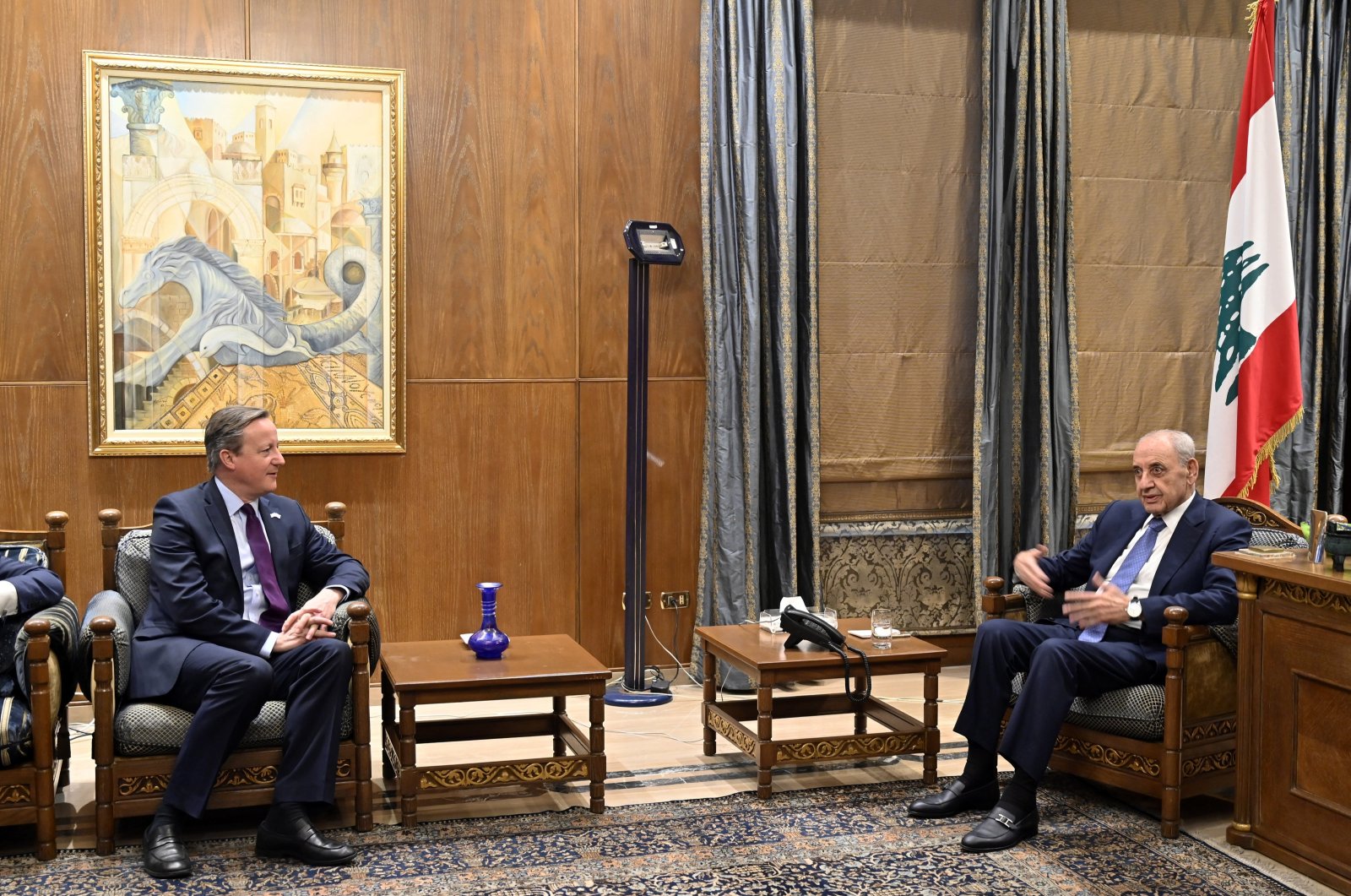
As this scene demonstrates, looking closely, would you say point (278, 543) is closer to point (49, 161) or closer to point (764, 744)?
point (764, 744)

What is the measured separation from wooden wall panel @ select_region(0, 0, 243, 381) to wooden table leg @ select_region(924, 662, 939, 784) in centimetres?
321

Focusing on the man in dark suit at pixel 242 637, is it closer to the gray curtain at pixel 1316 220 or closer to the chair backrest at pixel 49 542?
the chair backrest at pixel 49 542

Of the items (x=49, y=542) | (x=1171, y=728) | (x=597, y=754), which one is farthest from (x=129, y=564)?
(x=1171, y=728)

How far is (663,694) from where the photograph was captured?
5129mm

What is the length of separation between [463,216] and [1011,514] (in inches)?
104

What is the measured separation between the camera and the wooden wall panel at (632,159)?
516 cm

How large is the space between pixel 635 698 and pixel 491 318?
161cm

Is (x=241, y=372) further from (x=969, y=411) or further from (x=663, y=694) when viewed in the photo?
→ (x=969, y=411)

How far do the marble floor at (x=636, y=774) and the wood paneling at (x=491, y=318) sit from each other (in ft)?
1.67

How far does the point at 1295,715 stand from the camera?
132 inches

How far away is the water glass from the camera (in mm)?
4098

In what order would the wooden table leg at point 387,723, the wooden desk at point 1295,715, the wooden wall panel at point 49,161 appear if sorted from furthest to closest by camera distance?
the wooden wall panel at point 49,161 → the wooden table leg at point 387,723 → the wooden desk at point 1295,715

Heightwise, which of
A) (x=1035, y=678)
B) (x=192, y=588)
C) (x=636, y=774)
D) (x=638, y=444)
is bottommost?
(x=636, y=774)

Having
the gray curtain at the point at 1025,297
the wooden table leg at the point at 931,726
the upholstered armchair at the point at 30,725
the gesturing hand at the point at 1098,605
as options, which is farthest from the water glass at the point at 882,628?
the upholstered armchair at the point at 30,725
